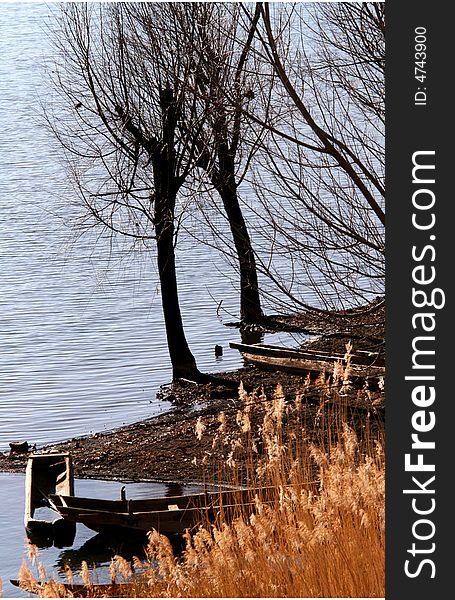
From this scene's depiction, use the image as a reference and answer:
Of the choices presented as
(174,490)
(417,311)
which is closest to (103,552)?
(174,490)

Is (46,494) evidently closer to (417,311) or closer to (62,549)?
(62,549)

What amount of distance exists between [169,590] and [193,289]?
760 inches

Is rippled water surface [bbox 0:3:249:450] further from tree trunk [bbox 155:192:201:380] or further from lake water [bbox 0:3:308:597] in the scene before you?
tree trunk [bbox 155:192:201:380]

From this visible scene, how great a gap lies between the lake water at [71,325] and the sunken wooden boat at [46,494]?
21 cm

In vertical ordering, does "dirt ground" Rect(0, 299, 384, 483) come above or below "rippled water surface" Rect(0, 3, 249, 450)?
below

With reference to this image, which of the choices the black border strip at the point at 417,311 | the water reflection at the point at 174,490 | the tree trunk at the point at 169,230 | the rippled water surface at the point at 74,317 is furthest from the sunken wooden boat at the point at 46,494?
the black border strip at the point at 417,311

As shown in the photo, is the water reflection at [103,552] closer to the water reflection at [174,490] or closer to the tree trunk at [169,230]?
the water reflection at [174,490]

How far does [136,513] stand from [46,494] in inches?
84.4

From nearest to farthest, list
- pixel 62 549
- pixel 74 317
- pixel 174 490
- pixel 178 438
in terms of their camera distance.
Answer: pixel 62 549 → pixel 174 490 → pixel 178 438 → pixel 74 317

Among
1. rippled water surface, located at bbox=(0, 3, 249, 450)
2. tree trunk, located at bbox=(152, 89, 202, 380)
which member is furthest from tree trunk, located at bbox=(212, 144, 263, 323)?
rippled water surface, located at bbox=(0, 3, 249, 450)

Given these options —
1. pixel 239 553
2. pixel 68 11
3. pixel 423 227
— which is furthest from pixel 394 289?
pixel 68 11

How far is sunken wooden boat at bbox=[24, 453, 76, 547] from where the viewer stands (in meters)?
11.5

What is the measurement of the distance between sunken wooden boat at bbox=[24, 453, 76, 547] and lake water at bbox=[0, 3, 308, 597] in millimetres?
206

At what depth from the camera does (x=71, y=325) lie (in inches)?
898
